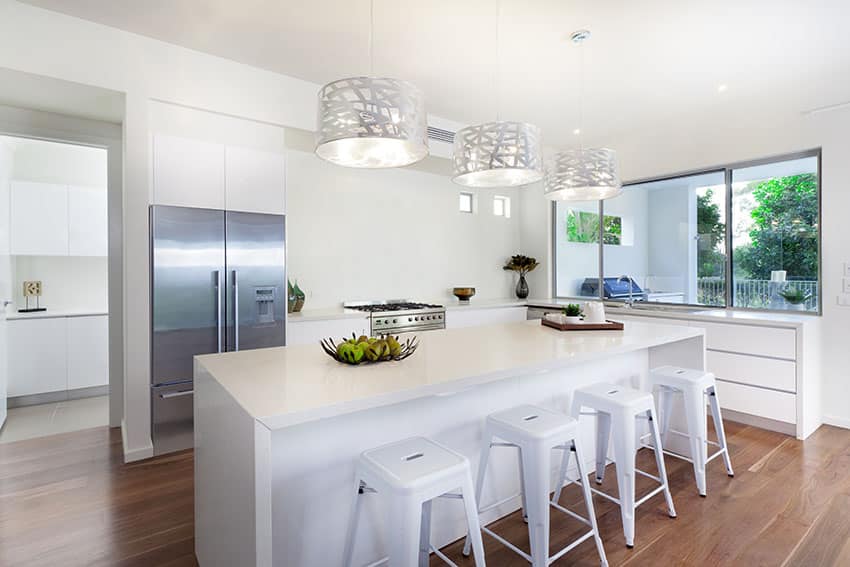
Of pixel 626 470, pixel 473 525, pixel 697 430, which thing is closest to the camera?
pixel 473 525

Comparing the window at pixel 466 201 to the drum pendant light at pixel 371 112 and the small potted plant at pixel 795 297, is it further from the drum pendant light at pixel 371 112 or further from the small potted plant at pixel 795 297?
the drum pendant light at pixel 371 112

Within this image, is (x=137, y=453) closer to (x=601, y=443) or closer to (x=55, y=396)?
(x=55, y=396)

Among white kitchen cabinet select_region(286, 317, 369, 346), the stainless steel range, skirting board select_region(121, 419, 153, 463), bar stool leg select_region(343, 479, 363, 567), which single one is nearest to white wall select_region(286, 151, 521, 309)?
the stainless steel range

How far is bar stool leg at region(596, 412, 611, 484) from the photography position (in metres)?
2.60

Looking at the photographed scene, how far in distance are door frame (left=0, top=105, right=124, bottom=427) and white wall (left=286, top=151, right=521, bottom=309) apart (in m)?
1.34

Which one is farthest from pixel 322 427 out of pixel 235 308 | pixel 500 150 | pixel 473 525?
pixel 235 308

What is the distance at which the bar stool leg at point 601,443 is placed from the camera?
8.54 feet

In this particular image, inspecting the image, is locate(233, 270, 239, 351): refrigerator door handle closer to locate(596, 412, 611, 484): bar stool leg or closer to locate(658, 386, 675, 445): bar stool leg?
locate(596, 412, 611, 484): bar stool leg

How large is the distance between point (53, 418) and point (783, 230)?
21.6 ft

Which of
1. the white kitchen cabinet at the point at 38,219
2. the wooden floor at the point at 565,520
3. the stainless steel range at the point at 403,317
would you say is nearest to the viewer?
the wooden floor at the point at 565,520

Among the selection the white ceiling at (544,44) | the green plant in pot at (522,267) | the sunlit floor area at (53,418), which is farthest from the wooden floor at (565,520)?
the green plant in pot at (522,267)

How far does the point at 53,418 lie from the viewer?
3.77 m

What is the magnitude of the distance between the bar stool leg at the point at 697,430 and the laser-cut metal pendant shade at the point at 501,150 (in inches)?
61.7

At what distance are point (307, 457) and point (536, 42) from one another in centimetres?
284
